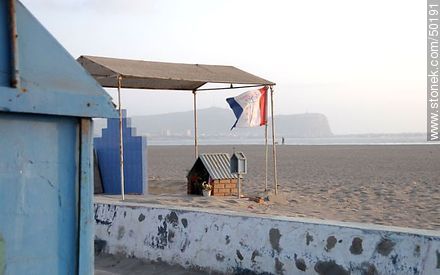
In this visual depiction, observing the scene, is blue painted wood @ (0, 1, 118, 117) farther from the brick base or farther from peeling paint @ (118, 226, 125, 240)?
the brick base

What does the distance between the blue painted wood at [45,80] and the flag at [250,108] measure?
359 inches

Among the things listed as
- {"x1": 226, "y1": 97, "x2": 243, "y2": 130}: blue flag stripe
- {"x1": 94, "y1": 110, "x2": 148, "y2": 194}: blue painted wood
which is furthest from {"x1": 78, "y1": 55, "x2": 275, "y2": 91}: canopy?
{"x1": 94, "y1": 110, "x2": 148, "y2": 194}: blue painted wood

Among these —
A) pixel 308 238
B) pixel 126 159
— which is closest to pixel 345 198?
pixel 126 159

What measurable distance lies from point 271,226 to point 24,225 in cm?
264

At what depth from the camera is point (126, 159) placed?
41.3 feet

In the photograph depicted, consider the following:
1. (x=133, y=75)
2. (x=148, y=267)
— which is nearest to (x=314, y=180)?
(x=133, y=75)

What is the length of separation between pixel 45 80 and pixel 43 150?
1.11 feet

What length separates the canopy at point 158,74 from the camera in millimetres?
10380

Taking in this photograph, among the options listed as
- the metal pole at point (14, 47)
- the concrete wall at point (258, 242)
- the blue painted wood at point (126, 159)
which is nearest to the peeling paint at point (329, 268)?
the concrete wall at point (258, 242)

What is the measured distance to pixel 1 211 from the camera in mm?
2684

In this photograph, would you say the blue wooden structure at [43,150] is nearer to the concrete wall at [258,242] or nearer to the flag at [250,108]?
the concrete wall at [258,242]

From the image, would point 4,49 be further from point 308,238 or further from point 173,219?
point 173,219

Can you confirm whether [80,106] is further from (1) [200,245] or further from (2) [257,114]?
(2) [257,114]

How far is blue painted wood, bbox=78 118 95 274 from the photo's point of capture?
3.00 meters
